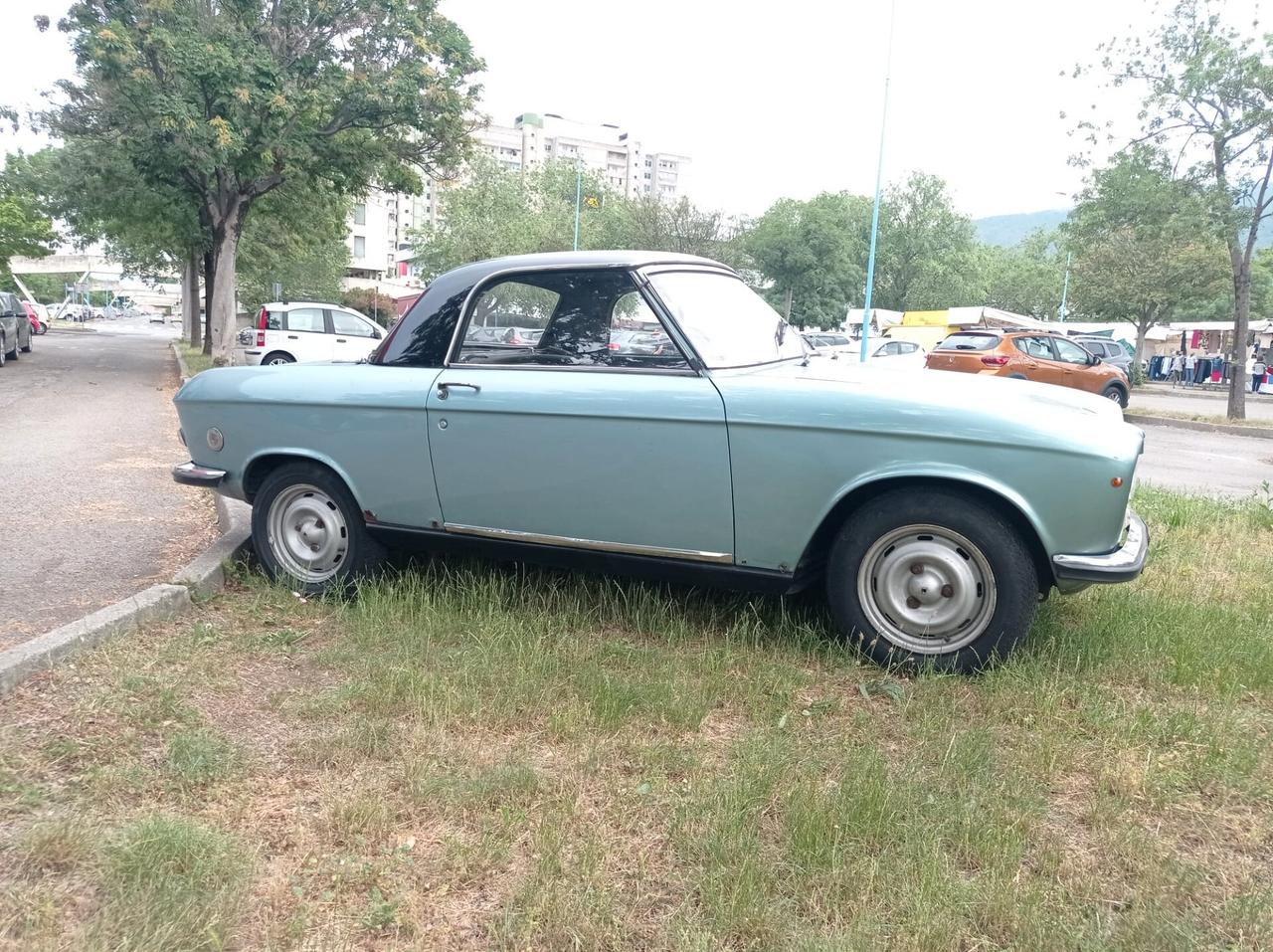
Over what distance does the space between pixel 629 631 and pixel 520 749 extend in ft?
3.89

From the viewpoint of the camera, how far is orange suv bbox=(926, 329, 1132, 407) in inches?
681

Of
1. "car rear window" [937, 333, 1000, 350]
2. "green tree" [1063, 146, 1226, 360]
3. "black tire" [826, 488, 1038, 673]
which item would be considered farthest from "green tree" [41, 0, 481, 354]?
"black tire" [826, 488, 1038, 673]

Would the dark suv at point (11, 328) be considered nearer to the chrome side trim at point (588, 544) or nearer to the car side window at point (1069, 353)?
the chrome side trim at point (588, 544)

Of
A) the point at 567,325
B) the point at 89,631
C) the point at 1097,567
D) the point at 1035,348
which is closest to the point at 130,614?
the point at 89,631

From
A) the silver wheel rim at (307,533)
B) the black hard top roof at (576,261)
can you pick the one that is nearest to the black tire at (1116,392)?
the black hard top roof at (576,261)

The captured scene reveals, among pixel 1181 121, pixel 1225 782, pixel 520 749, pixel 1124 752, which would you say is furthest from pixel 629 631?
pixel 1181 121

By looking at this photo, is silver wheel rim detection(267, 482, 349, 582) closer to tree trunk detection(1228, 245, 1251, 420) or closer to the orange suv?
the orange suv

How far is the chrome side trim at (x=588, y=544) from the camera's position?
3756 mm

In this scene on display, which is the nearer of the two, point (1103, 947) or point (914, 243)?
point (1103, 947)

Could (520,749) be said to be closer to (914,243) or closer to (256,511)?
(256,511)

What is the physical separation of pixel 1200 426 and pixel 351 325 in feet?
54.9

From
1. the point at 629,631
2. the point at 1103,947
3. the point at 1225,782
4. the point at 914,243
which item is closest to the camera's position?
the point at 1103,947

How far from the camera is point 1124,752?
3.00 metres

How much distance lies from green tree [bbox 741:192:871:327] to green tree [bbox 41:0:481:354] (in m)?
38.7
